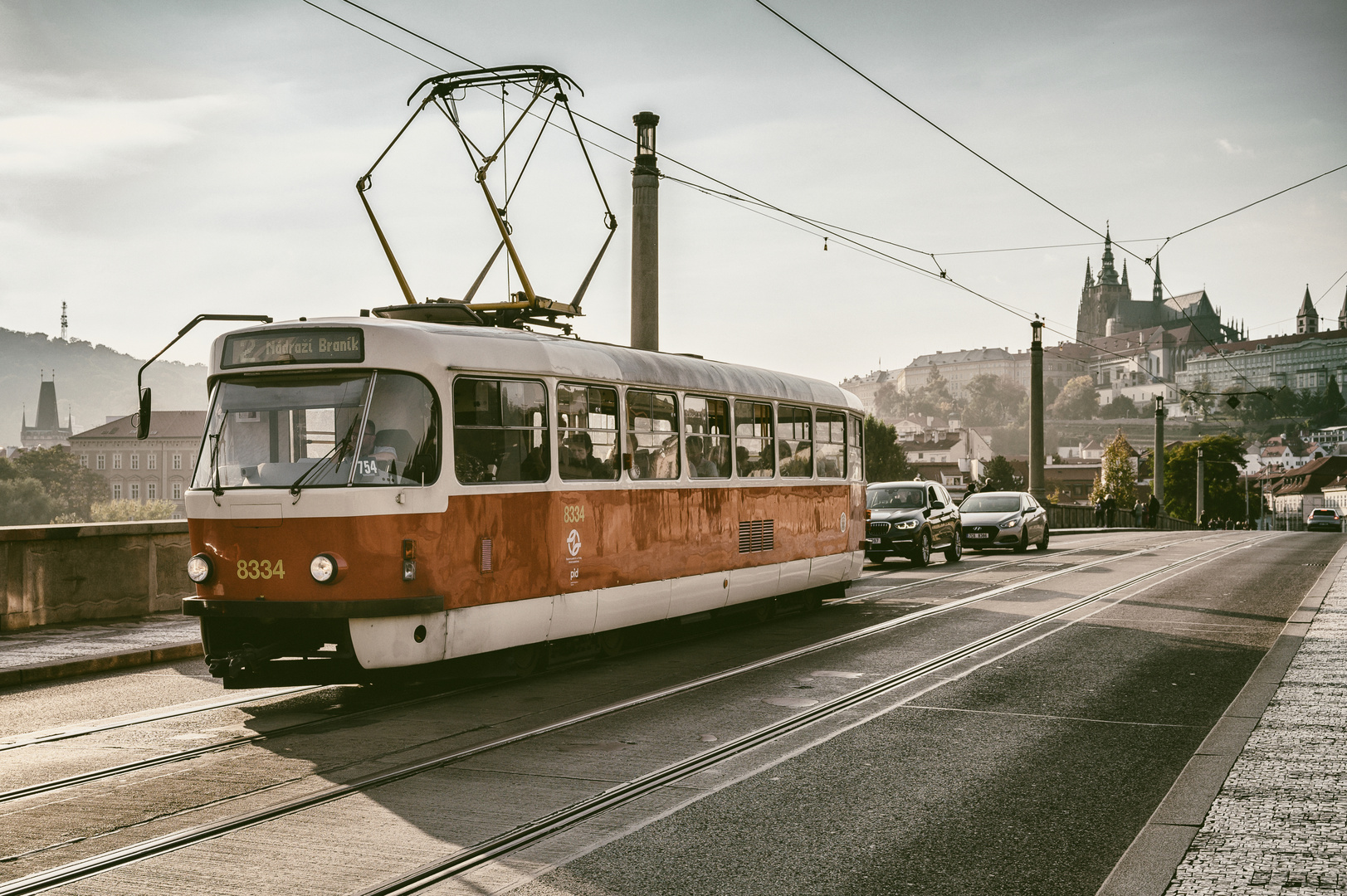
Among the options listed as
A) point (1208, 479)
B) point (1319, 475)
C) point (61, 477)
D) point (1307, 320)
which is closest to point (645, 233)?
point (1208, 479)

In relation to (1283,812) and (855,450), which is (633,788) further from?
(855,450)

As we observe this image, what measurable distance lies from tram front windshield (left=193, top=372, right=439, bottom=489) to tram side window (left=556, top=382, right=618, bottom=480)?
5.08 ft

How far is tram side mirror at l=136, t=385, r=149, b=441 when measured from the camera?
891cm

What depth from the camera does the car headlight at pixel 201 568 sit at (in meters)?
8.47

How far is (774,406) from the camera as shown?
46.6 ft

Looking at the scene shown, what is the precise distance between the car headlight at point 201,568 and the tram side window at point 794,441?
7.39 meters

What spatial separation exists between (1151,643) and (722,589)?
14.3 ft

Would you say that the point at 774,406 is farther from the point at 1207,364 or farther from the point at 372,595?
the point at 1207,364

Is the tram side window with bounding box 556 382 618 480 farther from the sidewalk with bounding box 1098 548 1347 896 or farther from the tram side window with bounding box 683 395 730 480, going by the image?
the sidewalk with bounding box 1098 548 1347 896

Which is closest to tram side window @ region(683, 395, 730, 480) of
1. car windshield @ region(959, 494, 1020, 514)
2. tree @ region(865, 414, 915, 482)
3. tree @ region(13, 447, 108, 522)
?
car windshield @ region(959, 494, 1020, 514)

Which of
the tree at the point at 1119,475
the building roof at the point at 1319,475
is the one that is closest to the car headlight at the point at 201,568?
the tree at the point at 1119,475

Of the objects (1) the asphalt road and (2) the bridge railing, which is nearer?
(1) the asphalt road

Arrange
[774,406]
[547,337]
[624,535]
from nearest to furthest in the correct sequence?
[547,337]
[624,535]
[774,406]

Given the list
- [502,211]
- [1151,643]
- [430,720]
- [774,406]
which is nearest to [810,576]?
[774,406]
